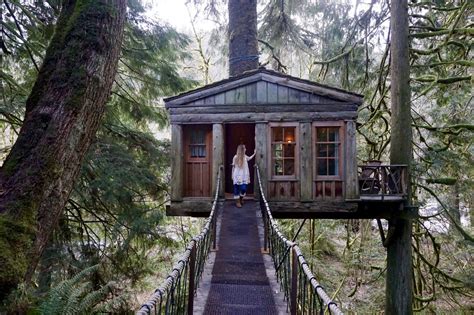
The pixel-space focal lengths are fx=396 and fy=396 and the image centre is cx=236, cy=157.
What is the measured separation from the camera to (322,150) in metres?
9.25

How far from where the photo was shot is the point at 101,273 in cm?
813

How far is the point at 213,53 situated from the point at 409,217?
1113cm

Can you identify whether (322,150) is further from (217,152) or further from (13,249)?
(13,249)

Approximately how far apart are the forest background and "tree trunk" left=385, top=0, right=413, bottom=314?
1.80 feet

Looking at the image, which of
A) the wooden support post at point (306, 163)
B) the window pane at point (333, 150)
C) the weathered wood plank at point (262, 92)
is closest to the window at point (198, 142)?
the weathered wood plank at point (262, 92)

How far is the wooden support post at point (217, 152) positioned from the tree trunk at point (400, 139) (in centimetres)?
395

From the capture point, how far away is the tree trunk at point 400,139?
8.88 metres

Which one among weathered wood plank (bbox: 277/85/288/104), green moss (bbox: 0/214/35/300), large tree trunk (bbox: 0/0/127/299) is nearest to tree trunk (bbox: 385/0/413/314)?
weathered wood plank (bbox: 277/85/288/104)

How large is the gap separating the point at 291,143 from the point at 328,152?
2.89 ft

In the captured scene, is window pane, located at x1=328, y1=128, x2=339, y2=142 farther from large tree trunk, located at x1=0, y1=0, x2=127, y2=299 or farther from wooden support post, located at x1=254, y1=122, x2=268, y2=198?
large tree trunk, located at x1=0, y1=0, x2=127, y2=299

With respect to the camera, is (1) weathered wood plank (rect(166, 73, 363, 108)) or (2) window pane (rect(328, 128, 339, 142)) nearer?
(1) weathered wood plank (rect(166, 73, 363, 108))

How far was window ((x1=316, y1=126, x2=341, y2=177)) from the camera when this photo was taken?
916 centimetres

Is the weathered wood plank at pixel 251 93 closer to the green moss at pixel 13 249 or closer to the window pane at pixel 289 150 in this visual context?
the window pane at pixel 289 150

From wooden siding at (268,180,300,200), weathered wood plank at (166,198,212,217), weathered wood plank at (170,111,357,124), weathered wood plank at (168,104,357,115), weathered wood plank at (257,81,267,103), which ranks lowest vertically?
weathered wood plank at (166,198,212,217)
